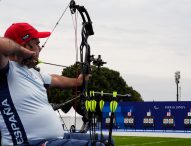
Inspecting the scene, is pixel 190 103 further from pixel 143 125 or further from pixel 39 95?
pixel 39 95

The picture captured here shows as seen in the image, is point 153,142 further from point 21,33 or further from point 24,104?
point 24,104

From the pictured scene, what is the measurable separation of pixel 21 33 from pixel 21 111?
58 cm

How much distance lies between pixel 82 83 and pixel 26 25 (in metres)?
1.09

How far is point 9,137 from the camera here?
3.47m

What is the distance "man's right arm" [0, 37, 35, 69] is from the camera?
3.20m

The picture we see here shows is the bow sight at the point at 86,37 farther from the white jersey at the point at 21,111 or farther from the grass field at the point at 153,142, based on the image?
the grass field at the point at 153,142

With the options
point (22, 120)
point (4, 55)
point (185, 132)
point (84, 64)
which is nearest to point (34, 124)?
point (22, 120)

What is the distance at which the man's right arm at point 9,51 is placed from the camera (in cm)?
320

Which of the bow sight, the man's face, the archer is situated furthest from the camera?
the bow sight

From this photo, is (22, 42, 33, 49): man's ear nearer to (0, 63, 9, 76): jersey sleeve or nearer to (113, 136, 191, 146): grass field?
(0, 63, 9, 76): jersey sleeve

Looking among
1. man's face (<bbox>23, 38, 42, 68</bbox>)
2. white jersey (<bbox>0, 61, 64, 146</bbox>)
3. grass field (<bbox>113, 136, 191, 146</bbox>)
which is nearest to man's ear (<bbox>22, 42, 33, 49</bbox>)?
man's face (<bbox>23, 38, 42, 68</bbox>)

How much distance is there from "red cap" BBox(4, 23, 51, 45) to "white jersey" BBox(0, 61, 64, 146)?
0.19 m

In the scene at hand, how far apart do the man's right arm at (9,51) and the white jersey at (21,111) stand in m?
0.14

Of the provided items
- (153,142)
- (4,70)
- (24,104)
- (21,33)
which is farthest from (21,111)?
(153,142)
